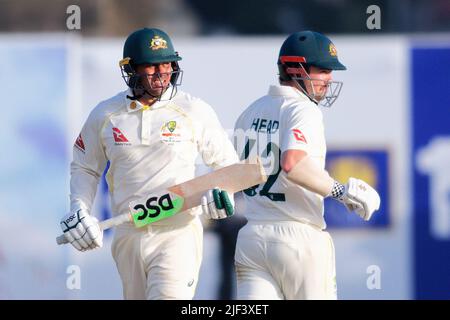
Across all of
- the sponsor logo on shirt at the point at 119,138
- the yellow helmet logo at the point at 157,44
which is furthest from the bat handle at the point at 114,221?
the yellow helmet logo at the point at 157,44

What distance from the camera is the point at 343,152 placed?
34.3ft

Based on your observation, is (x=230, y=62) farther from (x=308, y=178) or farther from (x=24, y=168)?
(x=308, y=178)

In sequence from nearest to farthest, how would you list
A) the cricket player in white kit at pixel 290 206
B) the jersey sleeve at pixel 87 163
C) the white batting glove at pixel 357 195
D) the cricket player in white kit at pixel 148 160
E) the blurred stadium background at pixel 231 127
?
the cricket player in white kit at pixel 290 206 < the white batting glove at pixel 357 195 < the cricket player in white kit at pixel 148 160 < the jersey sleeve at pixel 87 163 < the blurred stadium background at pixel 231 127

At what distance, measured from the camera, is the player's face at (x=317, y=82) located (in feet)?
25.0

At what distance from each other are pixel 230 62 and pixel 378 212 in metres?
1.55

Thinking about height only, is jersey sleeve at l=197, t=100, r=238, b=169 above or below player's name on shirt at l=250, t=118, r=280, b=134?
below

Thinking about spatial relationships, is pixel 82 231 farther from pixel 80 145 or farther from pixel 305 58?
pixel 305 58

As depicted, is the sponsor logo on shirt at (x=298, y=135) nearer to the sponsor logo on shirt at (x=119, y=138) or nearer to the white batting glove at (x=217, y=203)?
the white batting glove at (x=217, y=203)

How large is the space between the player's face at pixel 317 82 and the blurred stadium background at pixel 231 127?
2739 mm

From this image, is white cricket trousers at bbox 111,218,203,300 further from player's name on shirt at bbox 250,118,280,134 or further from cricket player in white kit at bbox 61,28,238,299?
player's name on shirt at bbox 250,118,280,134

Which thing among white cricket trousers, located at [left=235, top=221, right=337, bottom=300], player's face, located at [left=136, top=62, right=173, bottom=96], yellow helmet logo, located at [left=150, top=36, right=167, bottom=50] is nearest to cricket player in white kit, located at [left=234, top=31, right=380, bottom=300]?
white cricket trousers, located at [left=235, top=221, right=337, bottom=300]

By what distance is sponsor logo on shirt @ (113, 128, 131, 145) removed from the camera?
7566mm

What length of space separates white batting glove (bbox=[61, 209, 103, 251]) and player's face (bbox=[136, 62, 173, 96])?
2.51ft

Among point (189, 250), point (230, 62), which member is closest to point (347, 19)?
point (230, 62)
